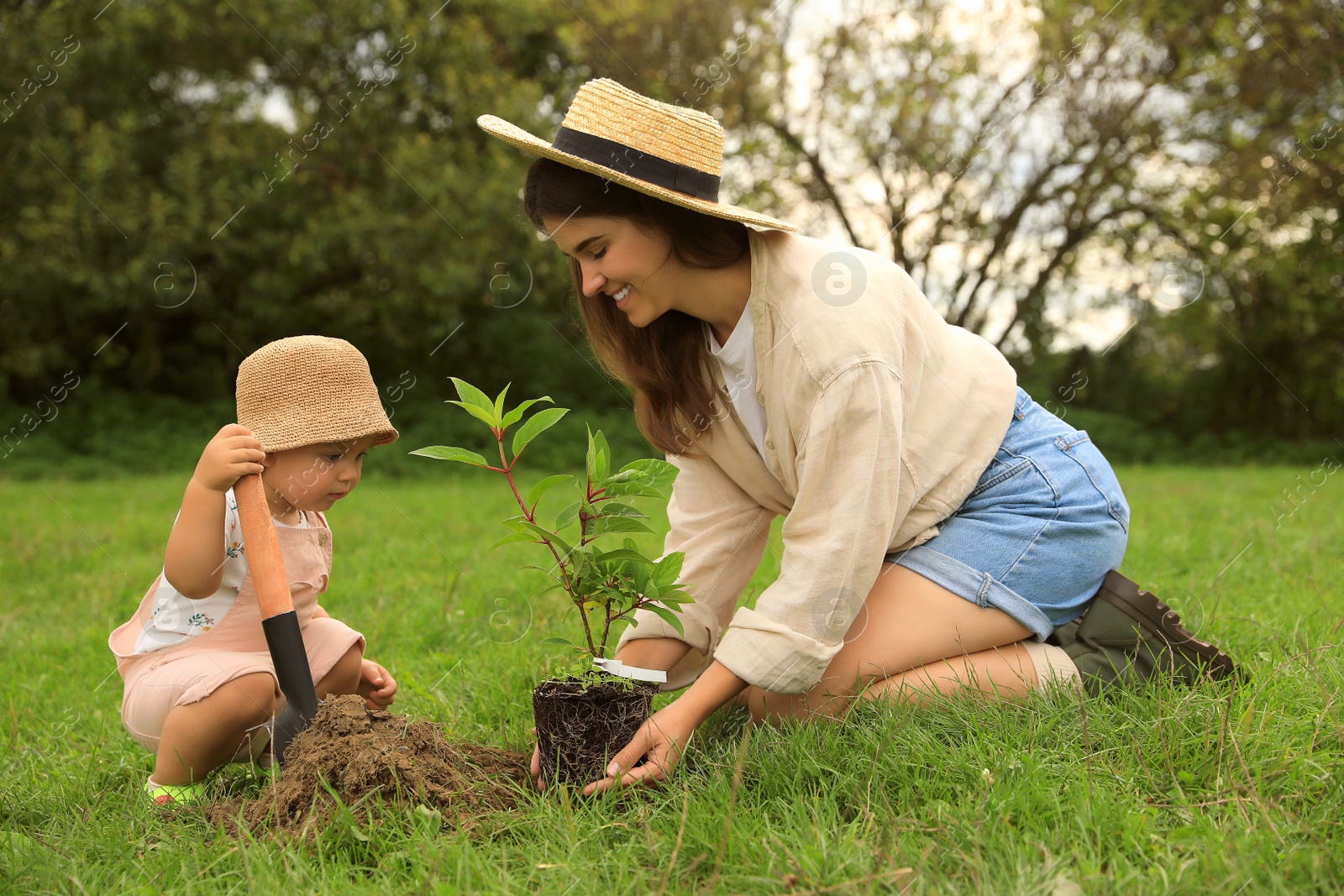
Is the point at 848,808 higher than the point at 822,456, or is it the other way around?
the point at 822,456

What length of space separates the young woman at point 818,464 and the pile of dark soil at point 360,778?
0.98 feet

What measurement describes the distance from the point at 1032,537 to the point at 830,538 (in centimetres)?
62

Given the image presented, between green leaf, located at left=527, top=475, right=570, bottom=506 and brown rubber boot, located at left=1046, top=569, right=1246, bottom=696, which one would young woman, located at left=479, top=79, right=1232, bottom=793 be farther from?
green leaf, located at left=527, top=475, right=570, bottom=506

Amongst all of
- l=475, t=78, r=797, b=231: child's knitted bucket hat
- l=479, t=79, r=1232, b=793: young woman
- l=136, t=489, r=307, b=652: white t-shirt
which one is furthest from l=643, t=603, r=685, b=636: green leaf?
l=136, t=489, r=307, b=652: white t-shirt

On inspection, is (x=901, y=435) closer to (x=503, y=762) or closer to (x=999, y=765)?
(x=999, y=765)

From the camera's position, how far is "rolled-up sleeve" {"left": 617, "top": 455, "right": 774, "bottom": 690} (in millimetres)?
2656

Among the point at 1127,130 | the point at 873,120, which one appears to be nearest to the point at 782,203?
the point at 873,120

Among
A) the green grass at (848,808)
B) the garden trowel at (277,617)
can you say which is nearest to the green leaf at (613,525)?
the green grass at (848,808)

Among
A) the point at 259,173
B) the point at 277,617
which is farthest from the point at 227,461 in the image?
the point at 259,173

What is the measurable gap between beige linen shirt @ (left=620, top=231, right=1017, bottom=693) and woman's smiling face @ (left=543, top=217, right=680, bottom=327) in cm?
21

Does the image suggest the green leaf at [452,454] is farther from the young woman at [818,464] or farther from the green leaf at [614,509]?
the young woman at [818,464]

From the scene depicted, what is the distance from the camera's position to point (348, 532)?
5844 mm

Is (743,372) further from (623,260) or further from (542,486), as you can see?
(542,486)

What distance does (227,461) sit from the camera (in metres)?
2.13
